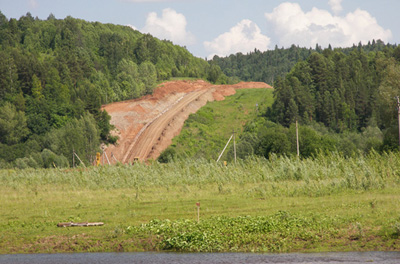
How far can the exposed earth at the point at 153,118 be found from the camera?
79012 millimetres

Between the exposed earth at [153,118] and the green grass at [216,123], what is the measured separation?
176cm

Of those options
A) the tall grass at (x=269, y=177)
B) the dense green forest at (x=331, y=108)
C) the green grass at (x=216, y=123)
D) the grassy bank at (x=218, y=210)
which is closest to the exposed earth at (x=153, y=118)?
the green grass at (x=216, y=123)

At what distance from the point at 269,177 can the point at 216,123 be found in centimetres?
6441

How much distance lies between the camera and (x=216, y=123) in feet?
315

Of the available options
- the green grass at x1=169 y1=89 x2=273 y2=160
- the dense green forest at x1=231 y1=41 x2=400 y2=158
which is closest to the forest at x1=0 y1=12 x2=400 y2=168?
the dense green forest at x1=231 y1=41 x2=400 y2=158

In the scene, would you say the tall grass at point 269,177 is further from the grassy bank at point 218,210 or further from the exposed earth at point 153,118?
the exposed earth at point 153,118

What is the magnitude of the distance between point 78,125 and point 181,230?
2549 inches

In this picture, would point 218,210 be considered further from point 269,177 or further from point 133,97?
point 133,97

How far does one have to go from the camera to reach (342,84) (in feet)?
357

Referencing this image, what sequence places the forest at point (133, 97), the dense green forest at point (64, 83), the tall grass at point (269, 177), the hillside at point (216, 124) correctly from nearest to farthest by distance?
the tall grass at point (269, 177), the forest at point (133, 97), the hillside at point (216, 124), the dense green forest at point (64, 83)

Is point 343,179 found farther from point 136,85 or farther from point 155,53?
point 155,53

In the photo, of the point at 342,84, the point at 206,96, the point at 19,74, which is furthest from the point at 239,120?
the point at 19,74

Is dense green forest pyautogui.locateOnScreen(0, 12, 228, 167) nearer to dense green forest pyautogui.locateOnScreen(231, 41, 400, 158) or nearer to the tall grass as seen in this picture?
dense green forest pyautogui.locateOnScreen(231, 41, 400, 158)

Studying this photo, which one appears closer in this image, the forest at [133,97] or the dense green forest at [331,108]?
the dense green forest at [331,108]
